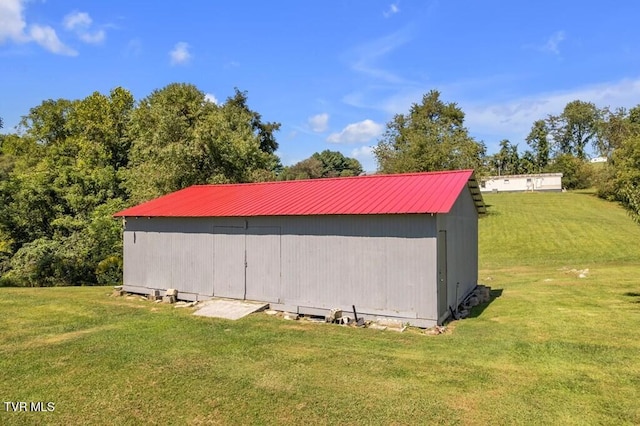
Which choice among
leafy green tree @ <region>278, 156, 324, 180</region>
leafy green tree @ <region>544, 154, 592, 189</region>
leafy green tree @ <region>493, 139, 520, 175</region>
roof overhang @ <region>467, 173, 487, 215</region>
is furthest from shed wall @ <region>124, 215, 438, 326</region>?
leafy green tree @ <region>493, 139, 520, 175</region>

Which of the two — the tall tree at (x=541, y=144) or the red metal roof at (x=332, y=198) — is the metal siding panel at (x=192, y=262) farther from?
the tall tree at (x=541, y=144)

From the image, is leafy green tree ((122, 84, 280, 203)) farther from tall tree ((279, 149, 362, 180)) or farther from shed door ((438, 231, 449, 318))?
tall tree ((279, 149, 362, 180))

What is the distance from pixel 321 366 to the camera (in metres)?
8.07

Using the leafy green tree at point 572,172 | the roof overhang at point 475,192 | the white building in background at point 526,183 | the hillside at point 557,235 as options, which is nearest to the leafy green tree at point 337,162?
the white building in background at point 526,183

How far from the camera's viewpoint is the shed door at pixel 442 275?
11.2 metres

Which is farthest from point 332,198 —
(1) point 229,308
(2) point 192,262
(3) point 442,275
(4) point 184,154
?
(4) point 184,154

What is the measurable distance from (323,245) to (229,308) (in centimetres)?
365

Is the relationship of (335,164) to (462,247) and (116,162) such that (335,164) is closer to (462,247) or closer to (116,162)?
(116,162)

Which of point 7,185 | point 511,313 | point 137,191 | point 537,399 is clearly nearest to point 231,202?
point 511,313

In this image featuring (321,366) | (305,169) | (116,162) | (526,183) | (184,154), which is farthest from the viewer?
(305,169)

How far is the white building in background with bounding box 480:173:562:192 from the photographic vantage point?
68125 mm

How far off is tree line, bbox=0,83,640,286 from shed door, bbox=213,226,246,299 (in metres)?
11.0

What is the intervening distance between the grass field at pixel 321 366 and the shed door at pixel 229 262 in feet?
5.09

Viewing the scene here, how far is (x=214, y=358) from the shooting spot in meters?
8.64
